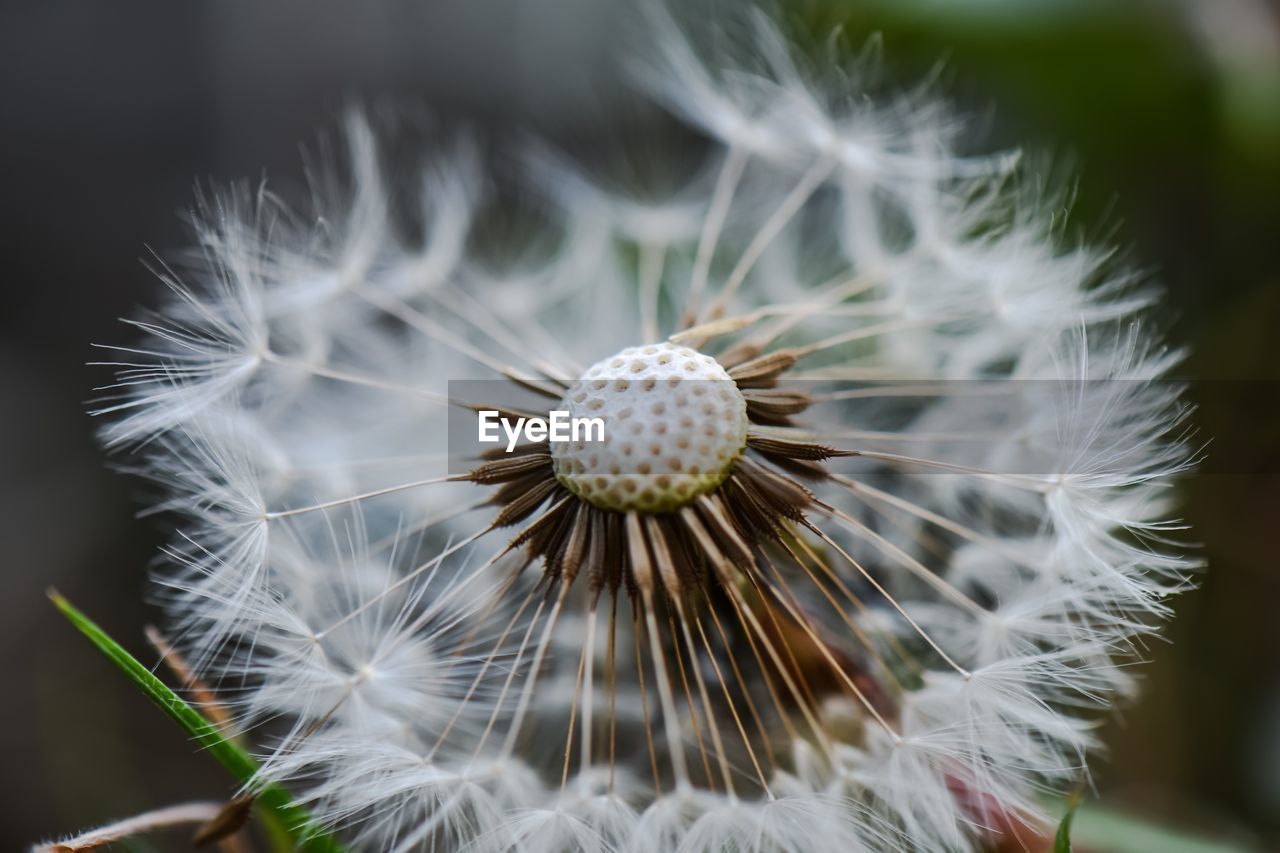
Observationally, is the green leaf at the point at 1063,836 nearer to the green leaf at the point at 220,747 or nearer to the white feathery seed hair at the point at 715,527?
the white feathery seed hair at the point at 715,527

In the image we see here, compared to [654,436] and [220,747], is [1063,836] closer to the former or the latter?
[654,436]

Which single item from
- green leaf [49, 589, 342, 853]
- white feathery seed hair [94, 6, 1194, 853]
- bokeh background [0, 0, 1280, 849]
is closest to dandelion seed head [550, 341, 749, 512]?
white feathery seed hair [94, 6, 1194, 853]

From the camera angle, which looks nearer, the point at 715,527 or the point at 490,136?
the point at 715,527

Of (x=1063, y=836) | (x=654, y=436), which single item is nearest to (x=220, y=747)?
(x=654, y=436)

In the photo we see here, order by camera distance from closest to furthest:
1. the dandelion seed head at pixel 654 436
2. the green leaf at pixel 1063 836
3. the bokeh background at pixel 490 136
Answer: the green leaf at pixel 1063 836 → the dandelion seed head at pixel 654 436 → the bokeh background at pixel 490 136

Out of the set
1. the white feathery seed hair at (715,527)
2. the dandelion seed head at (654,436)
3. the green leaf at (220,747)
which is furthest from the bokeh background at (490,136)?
the green leaf at (220,747)

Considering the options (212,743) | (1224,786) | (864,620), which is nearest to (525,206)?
(864,620)

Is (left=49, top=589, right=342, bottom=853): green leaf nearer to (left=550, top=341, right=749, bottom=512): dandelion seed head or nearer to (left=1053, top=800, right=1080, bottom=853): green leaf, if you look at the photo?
(left=550, top=341, right=749, bottom=512): dandelion seed head
